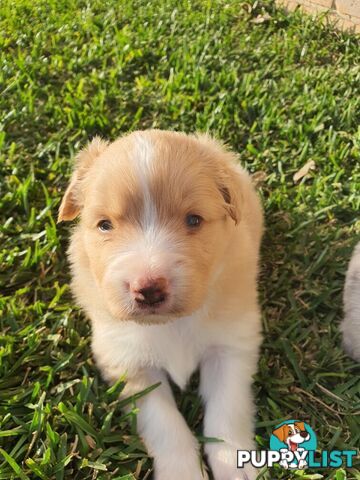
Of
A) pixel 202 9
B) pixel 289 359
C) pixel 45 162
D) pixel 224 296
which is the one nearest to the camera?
pixel 224 296

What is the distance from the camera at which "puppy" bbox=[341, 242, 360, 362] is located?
3174mm

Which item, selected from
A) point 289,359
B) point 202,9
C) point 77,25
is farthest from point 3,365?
point 202,9

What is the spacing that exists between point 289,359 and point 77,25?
4.76m

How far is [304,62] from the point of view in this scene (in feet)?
19.0

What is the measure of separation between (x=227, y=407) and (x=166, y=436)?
373mm

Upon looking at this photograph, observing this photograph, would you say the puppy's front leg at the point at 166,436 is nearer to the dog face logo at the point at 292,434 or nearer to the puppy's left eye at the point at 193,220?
the dog face logo at the point at 292,434

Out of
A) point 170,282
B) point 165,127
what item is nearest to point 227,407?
point 170,282

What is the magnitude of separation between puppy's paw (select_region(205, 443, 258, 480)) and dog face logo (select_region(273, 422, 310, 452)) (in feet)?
0.84

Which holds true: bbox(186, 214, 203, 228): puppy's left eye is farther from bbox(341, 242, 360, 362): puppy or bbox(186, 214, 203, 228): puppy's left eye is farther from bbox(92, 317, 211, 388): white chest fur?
bbox(341, 242, 360, 362): puppy

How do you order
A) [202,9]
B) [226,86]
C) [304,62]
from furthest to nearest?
1. [202,9]
2. [304,62]
3. [226,86]

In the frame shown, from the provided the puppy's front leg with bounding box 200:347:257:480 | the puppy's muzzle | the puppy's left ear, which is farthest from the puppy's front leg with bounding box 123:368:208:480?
the puppy's left ear

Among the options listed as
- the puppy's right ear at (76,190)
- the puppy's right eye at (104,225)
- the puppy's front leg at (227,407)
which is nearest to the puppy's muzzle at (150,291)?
the puppy's right eye at (104,225)

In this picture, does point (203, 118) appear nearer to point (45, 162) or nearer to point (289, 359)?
point (45, 162)

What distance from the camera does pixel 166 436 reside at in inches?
105
